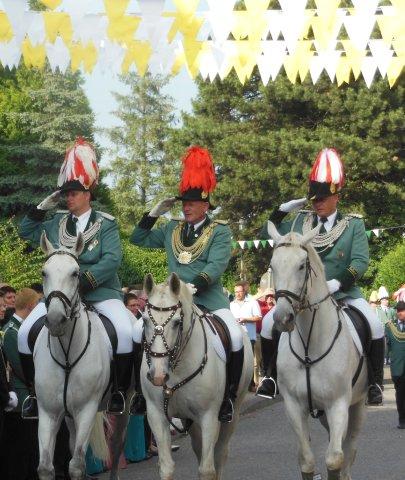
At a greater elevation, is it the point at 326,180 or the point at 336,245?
the point at 326,180

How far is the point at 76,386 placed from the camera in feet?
34.5

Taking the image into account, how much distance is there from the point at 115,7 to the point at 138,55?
2.64 feet

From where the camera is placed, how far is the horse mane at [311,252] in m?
10.3

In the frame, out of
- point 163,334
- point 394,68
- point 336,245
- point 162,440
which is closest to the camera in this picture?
point 163,334

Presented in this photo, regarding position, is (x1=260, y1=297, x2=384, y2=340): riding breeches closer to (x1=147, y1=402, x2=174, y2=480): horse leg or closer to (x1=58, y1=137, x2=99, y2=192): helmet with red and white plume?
(x1=147, y1=402, x2=174, y2=480): horse leg

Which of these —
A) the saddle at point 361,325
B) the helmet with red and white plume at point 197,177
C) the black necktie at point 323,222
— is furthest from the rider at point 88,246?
the saddle at point 361,325

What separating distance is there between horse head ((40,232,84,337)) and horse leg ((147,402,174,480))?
102 centimetres

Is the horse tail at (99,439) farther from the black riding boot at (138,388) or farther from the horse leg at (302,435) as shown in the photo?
the horse leg at (302,435)

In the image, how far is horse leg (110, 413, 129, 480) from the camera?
1185 centimetres

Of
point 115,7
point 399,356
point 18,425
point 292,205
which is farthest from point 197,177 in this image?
point 399,356

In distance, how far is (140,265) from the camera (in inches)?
1885

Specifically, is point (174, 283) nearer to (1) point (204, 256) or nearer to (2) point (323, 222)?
(1) point (204, 256)

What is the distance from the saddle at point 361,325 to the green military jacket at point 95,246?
2.14m

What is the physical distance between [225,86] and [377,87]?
7.79 metres
